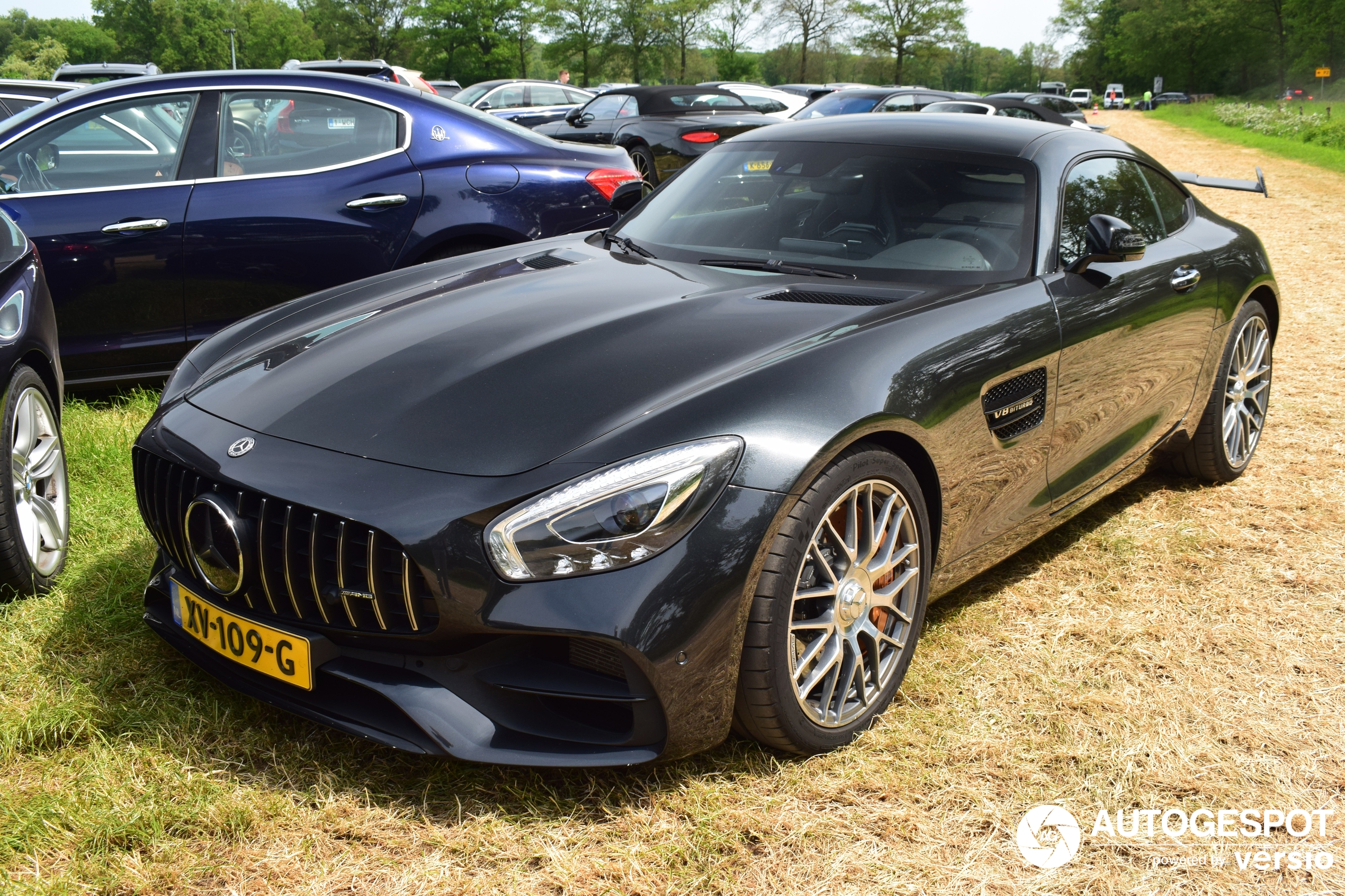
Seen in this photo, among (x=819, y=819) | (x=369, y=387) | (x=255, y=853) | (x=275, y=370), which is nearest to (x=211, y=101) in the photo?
(x=275, y=370)

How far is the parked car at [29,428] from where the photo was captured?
3109 mm

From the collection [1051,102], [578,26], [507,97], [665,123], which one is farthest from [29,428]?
[578,26]

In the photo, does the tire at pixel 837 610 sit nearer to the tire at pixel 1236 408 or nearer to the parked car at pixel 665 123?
the tire at pixel 1236 408

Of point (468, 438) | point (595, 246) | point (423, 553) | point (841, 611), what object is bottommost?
point (841, 611)

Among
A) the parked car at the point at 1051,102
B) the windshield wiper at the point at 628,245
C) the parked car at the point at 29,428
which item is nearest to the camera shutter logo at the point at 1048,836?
the windshield wiper at the point at 628,245

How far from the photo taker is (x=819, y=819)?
2.35 meters

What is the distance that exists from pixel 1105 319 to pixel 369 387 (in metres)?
2.17

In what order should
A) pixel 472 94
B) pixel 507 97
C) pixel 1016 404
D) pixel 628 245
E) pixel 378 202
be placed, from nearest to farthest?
pixel 1016 404
pixel 628 245
pixel 378 202
pixel 507 97
pixel 472 94

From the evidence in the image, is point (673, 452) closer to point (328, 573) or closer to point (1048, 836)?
point (328, 573)

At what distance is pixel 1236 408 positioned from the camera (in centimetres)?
439

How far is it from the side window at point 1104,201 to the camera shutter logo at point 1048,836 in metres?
1.65

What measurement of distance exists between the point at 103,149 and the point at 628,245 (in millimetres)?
2766

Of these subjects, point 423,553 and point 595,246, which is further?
point 595,246

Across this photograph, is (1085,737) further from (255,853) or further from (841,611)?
(255,853)
